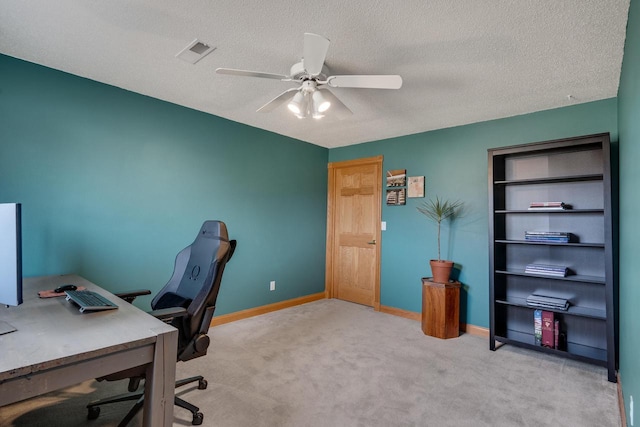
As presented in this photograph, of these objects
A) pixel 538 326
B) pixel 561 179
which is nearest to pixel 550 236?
pixel 561 179

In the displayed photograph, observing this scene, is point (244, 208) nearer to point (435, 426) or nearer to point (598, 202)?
point (435, 426)

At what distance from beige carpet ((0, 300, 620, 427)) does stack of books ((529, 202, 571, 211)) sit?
135cm

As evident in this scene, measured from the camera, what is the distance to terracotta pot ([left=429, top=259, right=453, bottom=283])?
334cm

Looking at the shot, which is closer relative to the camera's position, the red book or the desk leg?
the desk leg

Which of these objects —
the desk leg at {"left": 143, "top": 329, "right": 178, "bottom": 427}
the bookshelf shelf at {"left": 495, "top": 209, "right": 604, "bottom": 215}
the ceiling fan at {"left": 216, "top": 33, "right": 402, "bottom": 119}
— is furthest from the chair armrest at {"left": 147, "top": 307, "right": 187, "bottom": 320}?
the bookshelf shelf at {"left": 495, "top": 209, "right": 604, "bottom": 215}

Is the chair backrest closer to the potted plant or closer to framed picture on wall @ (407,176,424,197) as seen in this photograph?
the potted plant

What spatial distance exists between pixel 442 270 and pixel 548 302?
36.7 inches

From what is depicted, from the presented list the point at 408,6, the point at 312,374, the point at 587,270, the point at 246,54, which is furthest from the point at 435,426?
the point at 246,54

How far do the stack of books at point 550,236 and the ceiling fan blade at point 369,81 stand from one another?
2.02 m

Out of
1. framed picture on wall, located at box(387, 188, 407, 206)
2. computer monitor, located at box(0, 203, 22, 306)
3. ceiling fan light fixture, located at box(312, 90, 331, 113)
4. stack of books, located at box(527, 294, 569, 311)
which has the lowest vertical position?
stack of books, located at box(527, 294, 569, 311)

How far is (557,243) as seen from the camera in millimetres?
2779

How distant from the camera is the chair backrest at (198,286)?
179 centimetres

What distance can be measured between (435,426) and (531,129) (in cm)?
293

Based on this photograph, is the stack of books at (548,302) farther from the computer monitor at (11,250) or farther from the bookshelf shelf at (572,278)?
the computer monitor at (11,250)
